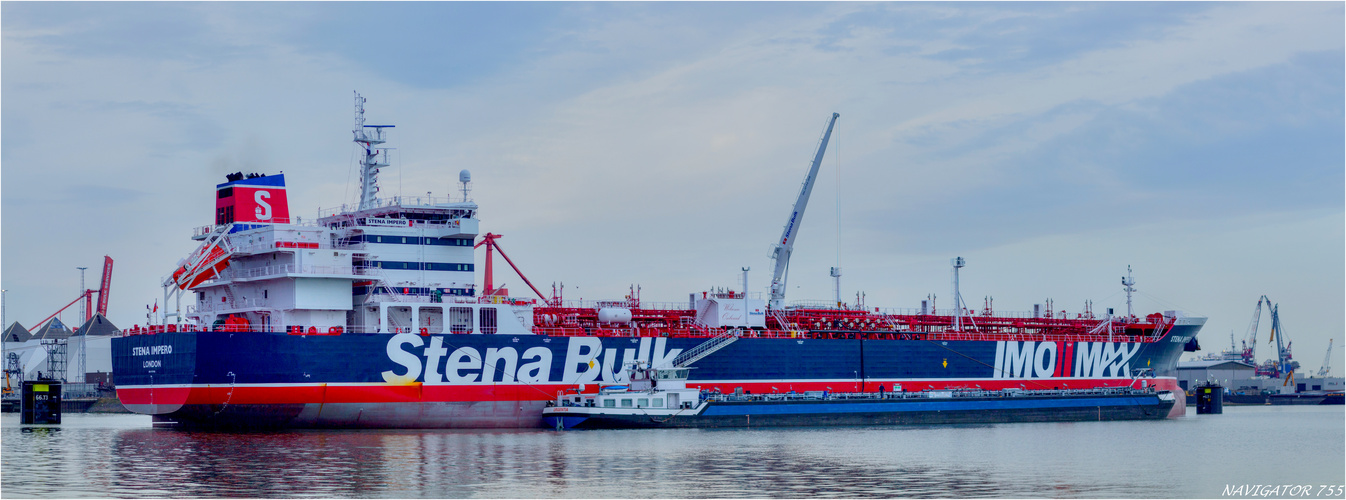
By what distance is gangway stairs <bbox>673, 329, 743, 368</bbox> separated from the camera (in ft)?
207

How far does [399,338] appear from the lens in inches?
2259

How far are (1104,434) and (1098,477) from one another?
19289 millimetres

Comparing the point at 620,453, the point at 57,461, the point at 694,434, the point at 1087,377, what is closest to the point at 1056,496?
the point at 620,453

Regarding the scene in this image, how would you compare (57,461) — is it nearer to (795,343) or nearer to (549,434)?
(549,434)

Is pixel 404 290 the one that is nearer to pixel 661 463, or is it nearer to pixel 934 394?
pixel 661 463

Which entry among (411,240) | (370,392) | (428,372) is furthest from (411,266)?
(370,392)

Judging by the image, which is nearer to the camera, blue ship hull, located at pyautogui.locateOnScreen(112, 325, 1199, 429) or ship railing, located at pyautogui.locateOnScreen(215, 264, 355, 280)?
blue ship hull, located at pyautogui.locateOnScreen(112, 325, 1199, 429)

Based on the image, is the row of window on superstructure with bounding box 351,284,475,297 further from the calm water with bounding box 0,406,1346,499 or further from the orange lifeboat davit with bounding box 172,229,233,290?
the calm water with bounding box 0,406,1346,499

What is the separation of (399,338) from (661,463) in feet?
61.8

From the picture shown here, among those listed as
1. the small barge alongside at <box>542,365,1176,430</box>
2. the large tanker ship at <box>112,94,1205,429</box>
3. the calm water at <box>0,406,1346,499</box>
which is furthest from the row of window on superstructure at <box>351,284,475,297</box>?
the calm water at <box>0,406,1346,499</box>

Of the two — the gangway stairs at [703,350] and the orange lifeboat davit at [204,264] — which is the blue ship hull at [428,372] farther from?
the orange lifeboat davit at [204,264]

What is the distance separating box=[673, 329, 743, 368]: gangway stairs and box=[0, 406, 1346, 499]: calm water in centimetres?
636

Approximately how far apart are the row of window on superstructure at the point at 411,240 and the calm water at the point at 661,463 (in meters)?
8.47

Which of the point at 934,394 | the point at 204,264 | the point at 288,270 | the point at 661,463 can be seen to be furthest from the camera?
the point at 934,394
